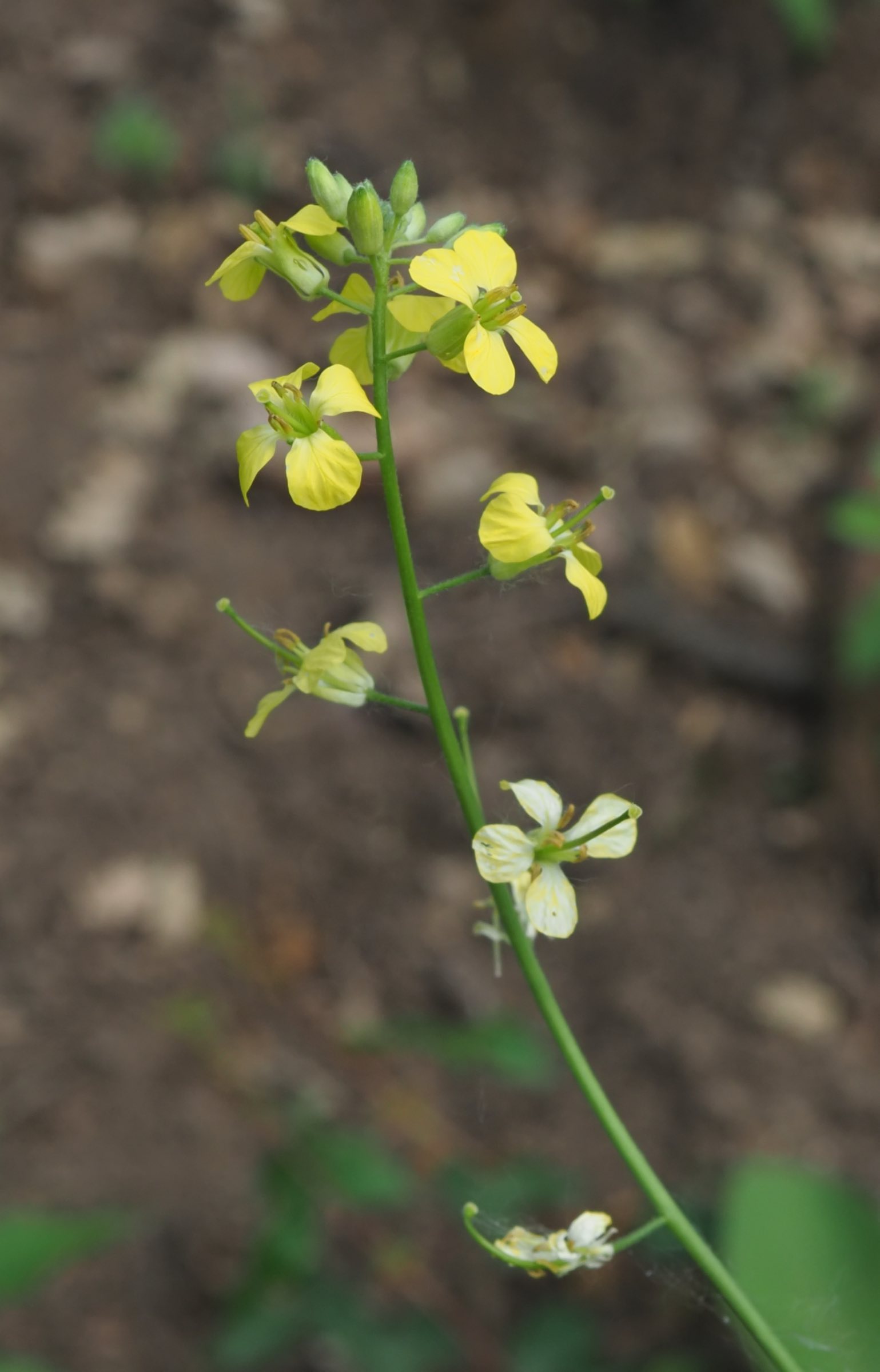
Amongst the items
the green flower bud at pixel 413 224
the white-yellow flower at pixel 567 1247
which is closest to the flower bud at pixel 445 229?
the green flower bud at pixel 413 224

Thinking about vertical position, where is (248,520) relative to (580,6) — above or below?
below

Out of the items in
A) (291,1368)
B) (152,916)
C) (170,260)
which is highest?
(170,260)

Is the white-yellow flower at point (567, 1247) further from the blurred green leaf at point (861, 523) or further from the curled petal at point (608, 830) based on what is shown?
the blurred green leaf at point (861, 523)

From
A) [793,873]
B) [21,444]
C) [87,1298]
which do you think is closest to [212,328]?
[21,444]

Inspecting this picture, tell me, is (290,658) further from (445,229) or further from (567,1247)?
(567,1247)

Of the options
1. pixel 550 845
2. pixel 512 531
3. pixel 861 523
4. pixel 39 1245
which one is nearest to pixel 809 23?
pixel 861 523

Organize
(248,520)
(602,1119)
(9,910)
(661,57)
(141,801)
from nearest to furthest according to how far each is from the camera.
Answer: (602,1119), (9,910), (141,801), (248,520), (661,57)

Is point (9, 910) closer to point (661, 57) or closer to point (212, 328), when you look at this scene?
point (212, 328)
